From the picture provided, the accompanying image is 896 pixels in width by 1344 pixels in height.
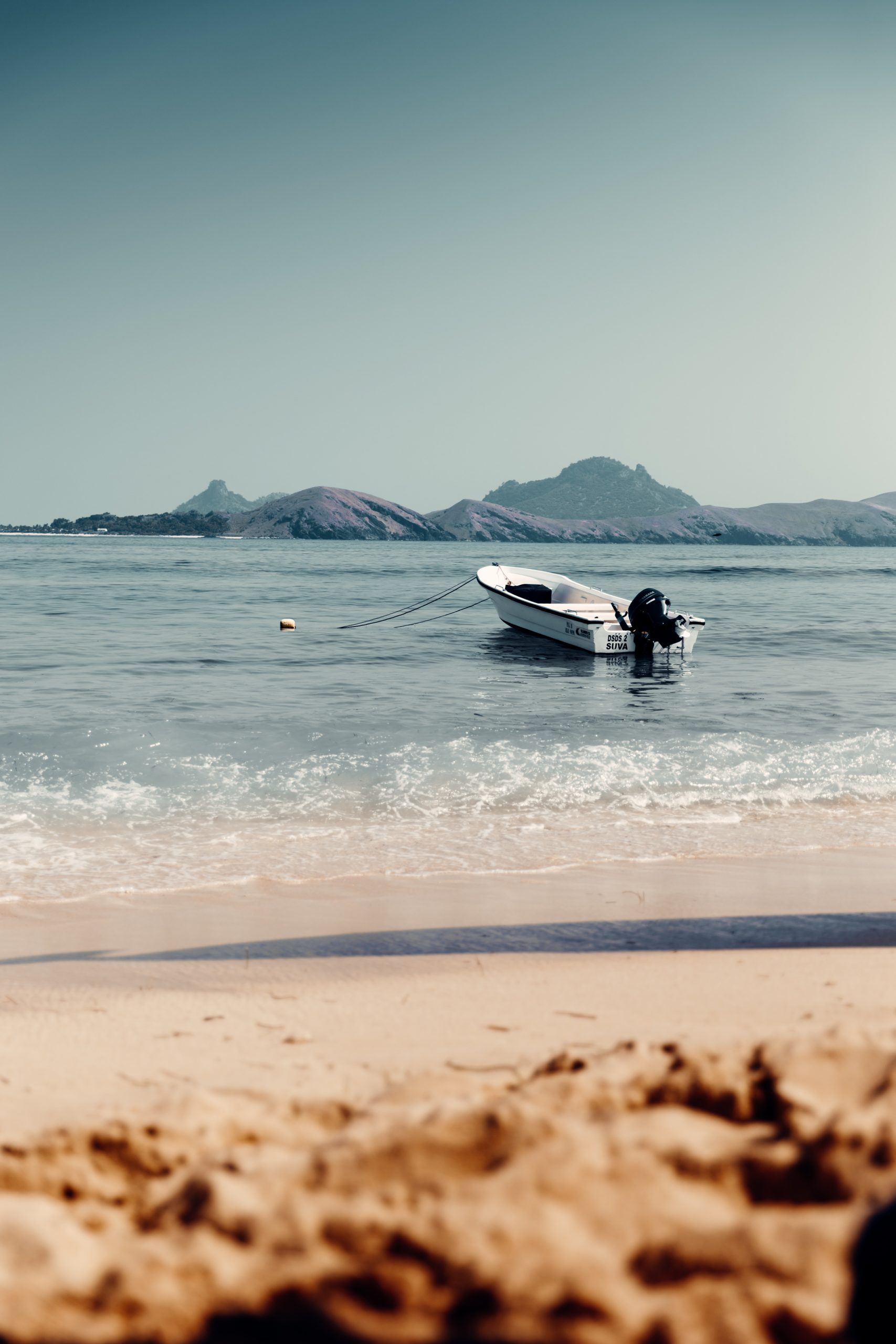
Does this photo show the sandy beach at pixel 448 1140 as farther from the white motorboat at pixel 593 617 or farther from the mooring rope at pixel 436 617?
the mooring rope at pixel 436 617

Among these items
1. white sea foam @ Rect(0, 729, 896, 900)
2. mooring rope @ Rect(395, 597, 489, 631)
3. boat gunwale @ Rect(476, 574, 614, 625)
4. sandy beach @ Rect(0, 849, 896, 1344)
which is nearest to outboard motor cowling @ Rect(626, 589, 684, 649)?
boat gunwale @ Rect(476, 574, 614, 625)

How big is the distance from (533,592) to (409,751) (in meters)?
13.3

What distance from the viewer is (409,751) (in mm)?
10492

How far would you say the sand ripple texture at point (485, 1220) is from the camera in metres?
1.55

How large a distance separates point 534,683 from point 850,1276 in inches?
579

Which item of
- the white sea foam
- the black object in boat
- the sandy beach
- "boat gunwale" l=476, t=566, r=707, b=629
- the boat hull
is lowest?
the white sea foam

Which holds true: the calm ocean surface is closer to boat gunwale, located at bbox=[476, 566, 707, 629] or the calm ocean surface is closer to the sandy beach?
boat gunwale, located at bbox=[476, 566, 707, 629]

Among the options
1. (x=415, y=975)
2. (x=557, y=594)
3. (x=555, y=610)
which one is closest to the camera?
(x=415, y=975)

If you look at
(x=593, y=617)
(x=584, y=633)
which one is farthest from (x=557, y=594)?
(x=584, y=633)

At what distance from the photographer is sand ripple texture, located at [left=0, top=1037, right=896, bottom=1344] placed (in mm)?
1548

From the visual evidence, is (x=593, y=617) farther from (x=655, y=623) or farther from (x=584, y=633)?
(x=655, y=623)

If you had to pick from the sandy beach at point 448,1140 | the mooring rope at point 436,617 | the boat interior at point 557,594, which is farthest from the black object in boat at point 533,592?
the sandy beach at point 448,1140

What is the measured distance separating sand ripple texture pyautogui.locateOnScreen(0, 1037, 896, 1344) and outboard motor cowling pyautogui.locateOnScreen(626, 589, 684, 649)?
1691cm

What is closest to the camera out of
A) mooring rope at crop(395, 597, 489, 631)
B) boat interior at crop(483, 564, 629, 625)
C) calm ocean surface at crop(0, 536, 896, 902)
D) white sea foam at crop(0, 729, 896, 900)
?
white sea foam at crop(0, 729, 896, 900)
